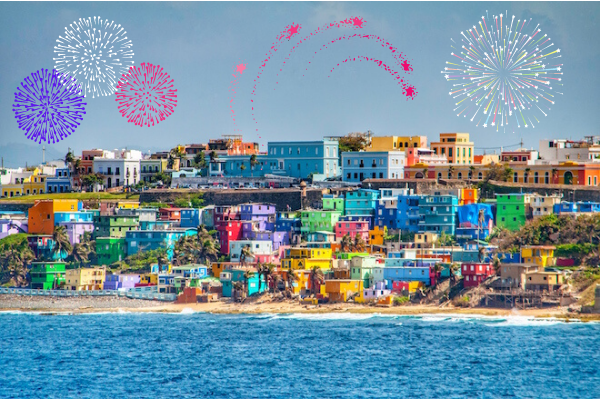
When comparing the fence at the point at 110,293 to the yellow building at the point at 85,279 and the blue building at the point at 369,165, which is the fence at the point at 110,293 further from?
the blue building at the point at 369,165

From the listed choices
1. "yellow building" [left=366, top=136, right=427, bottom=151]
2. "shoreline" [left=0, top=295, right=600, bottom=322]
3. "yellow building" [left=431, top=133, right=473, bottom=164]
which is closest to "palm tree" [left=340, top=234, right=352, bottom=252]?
"shoreline" [left=0, top=295, right=600, bottom=322]

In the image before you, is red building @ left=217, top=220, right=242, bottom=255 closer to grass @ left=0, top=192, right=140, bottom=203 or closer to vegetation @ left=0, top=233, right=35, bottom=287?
vegetation @ left=0, top=233, right=35, bottom=287

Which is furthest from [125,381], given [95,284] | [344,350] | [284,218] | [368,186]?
[368,186]

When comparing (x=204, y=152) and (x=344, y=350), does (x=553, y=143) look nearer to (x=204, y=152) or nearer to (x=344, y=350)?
(x=204, y=152)

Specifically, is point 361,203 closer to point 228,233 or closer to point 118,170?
point 228,233

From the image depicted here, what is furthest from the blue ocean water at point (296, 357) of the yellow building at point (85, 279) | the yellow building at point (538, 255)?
the yellow building at point (538, 255)

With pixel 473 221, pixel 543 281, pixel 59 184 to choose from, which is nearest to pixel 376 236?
pixel 473 221
